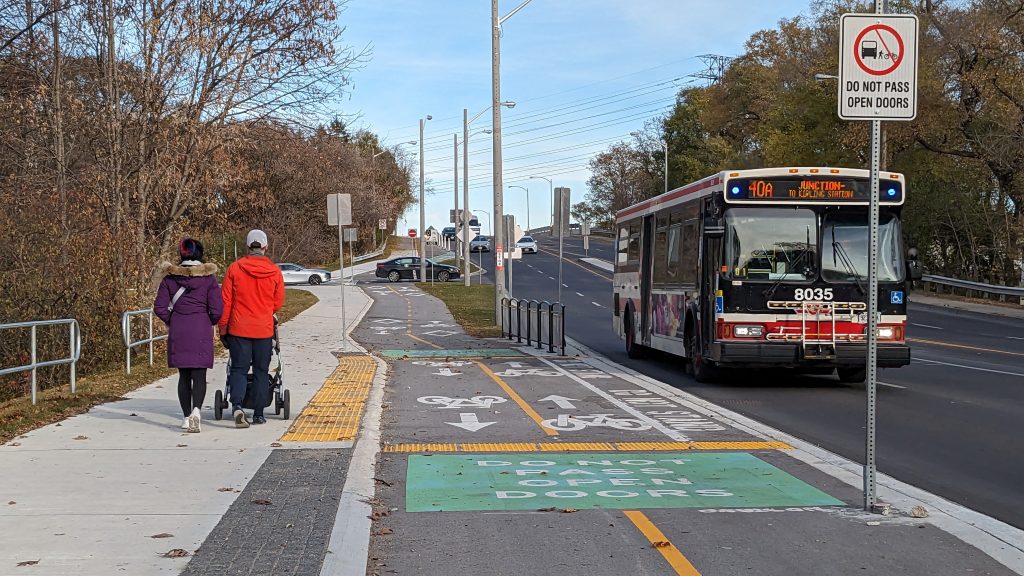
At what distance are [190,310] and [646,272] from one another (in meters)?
11.7

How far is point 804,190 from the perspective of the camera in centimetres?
1583

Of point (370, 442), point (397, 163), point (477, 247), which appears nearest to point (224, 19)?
point (370, 442)

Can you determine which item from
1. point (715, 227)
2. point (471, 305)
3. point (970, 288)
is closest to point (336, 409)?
point (715, 227)

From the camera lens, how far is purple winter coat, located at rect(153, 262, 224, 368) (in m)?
10.5

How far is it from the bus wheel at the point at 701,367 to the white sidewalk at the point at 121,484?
6.45m

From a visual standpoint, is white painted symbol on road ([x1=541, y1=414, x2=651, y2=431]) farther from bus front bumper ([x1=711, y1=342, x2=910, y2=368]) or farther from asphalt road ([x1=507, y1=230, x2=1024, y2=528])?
bus front bumper ([x1=711, y1=342, x2=910, y2=368])

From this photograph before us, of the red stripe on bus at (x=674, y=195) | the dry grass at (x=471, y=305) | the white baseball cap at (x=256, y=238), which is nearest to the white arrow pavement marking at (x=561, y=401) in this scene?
the red stripe on bus at (x=674, y=195)

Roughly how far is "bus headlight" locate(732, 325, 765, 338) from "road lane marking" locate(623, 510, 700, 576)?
8.51 m

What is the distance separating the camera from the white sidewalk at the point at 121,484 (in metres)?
6.13

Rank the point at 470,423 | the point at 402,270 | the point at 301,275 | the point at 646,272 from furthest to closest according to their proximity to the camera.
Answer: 1. the point at 402,270
2. the point at 301,275
3. the point at 646,272
4. the point at 470,423

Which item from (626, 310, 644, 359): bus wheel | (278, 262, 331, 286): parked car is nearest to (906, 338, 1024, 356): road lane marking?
(626, 310, 644, 359): bus wheel

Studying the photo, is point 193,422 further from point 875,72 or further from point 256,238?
point 875,72

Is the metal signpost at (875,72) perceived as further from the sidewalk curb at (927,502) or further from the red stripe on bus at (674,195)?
the red stripe on bus at (674,195)

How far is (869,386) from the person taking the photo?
23.3 ft
